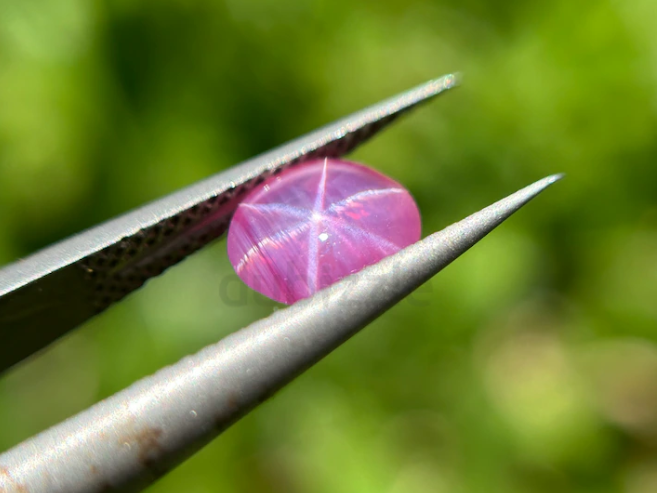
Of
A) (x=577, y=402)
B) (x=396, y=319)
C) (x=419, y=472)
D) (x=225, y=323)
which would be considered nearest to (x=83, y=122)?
(x=225, y=323)

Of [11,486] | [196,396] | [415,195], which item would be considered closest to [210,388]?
[196,396]

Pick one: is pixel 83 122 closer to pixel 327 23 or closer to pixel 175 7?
pixel 175 7

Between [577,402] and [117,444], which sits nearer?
[117,444]

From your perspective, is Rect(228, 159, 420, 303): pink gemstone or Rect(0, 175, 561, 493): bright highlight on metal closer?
Rect(0, 175, 561, 493): bright highlight on metal

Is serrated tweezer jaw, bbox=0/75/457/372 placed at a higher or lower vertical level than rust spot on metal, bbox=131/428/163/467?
higher

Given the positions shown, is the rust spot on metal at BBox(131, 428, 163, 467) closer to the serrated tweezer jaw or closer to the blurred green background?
the serrated tweezer jaw

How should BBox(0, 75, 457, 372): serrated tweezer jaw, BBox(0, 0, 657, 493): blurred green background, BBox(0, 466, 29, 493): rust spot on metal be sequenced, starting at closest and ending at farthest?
BBox(0, 466, 29, 493): rust spot on metal < BBox(0, 75, 457, 372): serrated tweezer jaw < BBox(0, 0, 657, 493): blurred green background

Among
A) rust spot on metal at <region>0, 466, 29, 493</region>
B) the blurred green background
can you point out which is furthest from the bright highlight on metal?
the blurred green background

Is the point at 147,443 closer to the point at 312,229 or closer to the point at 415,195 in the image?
the point at 312,229
